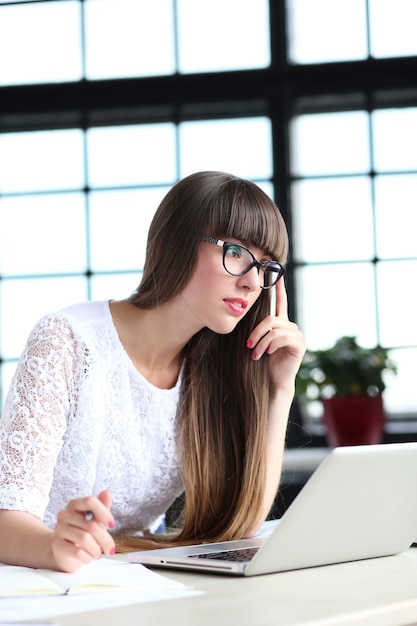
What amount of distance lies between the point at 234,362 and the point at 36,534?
2.49 ft

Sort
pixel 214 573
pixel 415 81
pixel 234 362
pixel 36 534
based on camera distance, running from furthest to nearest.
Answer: pixel 415 81 → pixel 234 362 → pixel 36 534 → pixel 214 573

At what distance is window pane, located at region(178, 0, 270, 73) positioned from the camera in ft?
12.3

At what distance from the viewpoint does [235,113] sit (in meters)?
3.80

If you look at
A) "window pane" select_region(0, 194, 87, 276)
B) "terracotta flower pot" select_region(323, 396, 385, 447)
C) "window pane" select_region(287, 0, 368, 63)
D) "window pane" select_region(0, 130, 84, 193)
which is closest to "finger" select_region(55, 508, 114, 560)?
"terracotta flower pot" select_region(323, 396, 385, 447)

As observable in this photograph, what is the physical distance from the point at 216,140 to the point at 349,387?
1.12 m

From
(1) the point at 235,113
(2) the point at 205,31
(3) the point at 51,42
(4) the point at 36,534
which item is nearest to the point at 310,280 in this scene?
(1) the point at 235,113

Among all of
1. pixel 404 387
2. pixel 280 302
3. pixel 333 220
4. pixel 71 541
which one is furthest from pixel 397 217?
pixel 71 541

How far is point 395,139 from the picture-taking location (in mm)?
3711

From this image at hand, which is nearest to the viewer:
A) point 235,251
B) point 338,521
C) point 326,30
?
point 338,521

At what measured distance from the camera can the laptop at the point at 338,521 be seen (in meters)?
1.23

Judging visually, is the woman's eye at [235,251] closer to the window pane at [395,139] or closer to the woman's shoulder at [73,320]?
the woman's shoulder at [73,320]

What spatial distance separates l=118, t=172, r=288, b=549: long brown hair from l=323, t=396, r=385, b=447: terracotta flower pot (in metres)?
1.36

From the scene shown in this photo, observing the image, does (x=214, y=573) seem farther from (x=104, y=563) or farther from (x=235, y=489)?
(x=235, y=489)

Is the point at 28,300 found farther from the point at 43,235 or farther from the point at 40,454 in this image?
the point at 40,454
